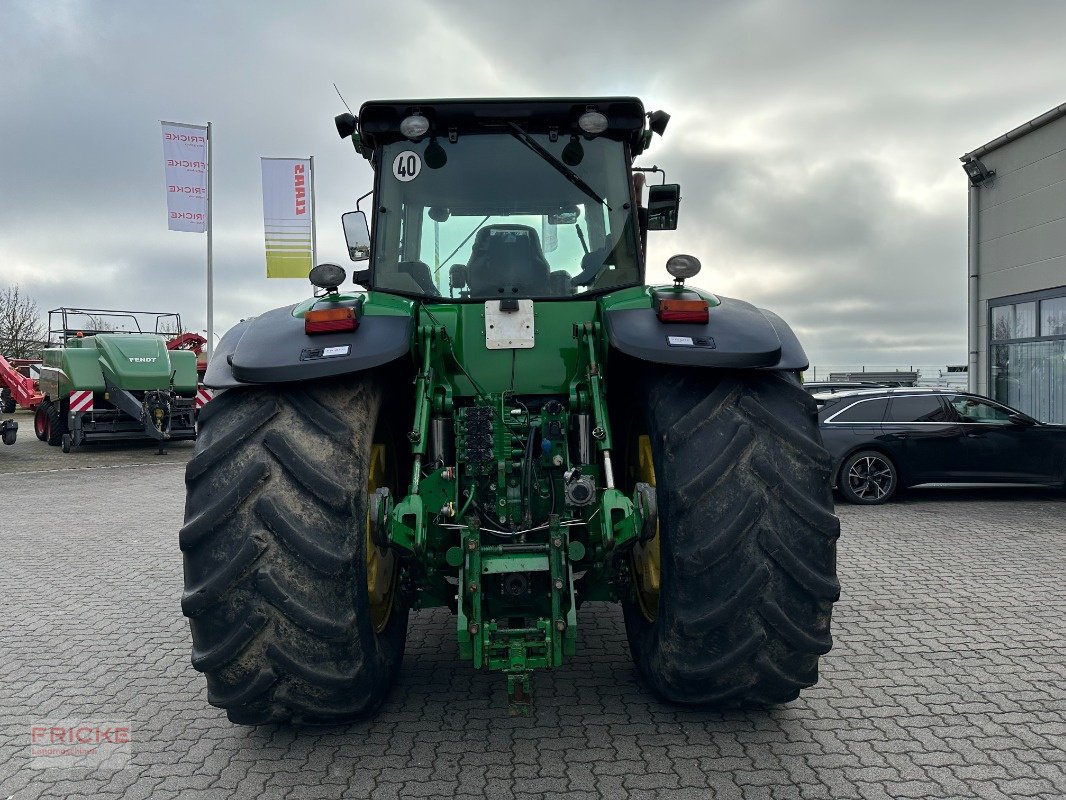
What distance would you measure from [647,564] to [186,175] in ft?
77.2

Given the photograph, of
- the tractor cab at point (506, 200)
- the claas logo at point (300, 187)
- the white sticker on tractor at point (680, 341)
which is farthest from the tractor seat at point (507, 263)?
the claas logo at point (300, 187)

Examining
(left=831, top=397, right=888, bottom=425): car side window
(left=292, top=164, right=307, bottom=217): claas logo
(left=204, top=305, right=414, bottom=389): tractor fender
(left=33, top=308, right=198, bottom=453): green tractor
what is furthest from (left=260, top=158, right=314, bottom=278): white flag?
(left=204, top=305, right=414, bottom=389): tractor fender

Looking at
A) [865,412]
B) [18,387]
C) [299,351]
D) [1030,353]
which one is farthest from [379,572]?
Answer: [18,387]

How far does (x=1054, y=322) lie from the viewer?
14938 mm

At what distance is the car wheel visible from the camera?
11047 millimetres

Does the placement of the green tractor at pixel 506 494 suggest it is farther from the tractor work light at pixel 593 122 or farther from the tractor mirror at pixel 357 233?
the tractor mirror at pixel 357 233

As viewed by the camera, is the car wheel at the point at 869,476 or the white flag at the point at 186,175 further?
the white flag at the point at 186,175

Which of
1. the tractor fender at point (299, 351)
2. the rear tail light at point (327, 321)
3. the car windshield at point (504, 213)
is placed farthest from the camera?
the car windshield at point (504, 213)

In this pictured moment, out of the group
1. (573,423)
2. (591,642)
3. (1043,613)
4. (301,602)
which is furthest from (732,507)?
(1043,613)

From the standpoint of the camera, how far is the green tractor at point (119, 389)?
17312 mm

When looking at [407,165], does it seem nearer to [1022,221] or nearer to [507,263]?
[507,263]

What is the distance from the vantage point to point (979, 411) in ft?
37.3

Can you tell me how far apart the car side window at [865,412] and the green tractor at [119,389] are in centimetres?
1320

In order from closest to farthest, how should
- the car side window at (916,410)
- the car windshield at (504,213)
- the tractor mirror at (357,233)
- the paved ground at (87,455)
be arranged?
the car windshield at (504,213), the tractor mirror at (357,233), the car side window at (916,410), the paved ground at (87,455)
